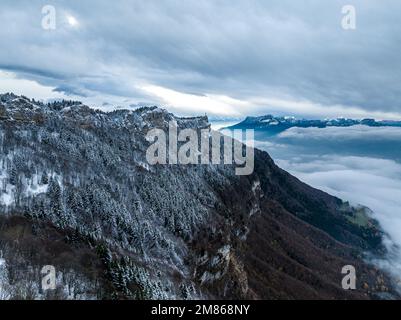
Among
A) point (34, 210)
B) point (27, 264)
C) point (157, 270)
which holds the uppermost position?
point (34, 210)

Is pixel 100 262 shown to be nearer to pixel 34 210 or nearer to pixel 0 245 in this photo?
pixel 0 245

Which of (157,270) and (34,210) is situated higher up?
(34,210)
